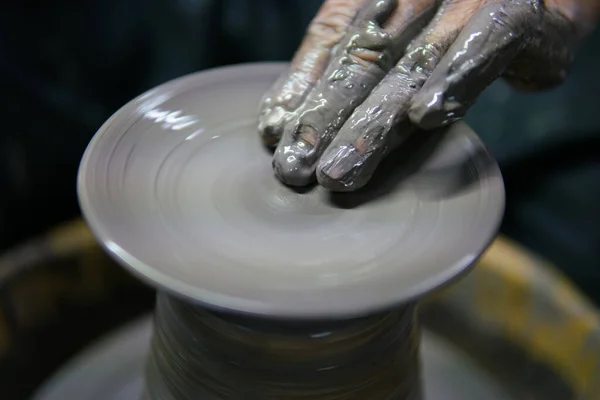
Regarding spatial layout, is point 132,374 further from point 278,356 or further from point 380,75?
point 380,75

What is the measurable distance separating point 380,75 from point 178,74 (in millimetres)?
1075

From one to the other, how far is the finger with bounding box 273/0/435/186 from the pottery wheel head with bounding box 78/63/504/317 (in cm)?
5

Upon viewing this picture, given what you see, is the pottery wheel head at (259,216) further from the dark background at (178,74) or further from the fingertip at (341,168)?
the dark background at (178,74)

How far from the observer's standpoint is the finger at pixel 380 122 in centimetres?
79

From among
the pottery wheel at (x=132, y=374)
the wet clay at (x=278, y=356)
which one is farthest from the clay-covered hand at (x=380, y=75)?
the pottery wheel at (x=132, y=374)

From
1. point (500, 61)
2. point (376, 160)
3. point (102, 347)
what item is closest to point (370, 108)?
point (376, 160)

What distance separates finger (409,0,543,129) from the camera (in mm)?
771

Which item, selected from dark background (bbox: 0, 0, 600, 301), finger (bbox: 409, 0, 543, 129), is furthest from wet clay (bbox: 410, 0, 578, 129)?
dark background (bbox: 0, 0, 600, 301)

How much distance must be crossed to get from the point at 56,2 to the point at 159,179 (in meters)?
1.00

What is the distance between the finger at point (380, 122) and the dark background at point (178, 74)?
976 millimetres

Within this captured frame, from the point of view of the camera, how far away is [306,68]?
93 centimetres

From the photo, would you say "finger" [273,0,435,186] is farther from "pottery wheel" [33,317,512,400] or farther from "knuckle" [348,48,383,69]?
"pottery wheel" [33,317,512,400]

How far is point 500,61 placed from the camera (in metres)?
0.82

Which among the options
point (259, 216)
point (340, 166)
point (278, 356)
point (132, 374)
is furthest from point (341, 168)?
point (132, 374)
